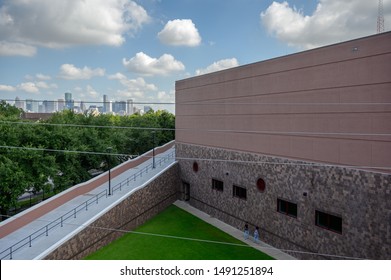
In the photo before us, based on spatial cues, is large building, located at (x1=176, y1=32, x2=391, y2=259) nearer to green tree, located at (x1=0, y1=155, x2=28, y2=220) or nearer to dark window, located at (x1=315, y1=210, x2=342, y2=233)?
dark window, located at (x1=315, y1=210, x2=342, y2=233)

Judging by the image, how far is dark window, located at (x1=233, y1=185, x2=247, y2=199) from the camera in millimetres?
20125

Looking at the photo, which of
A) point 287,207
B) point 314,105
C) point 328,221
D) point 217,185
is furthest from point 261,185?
point 314,105

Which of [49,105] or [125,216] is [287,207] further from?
[49,105]

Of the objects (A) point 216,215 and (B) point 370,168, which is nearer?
(B) point 370,168

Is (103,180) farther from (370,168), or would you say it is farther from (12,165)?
(370,168)

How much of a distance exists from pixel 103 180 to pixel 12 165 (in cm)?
733

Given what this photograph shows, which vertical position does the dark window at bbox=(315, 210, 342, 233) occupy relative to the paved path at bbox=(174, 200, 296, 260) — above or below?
above

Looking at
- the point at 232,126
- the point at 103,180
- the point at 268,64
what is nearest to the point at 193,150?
the point at 232,126

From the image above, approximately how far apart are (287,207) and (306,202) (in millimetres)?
1493

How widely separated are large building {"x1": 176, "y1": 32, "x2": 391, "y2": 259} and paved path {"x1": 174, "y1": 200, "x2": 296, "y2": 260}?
1.37 feet

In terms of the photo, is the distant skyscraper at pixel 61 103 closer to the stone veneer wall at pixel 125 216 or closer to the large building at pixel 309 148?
the stone veneer wall at pixel 125 216

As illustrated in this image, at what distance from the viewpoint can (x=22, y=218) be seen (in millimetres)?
18516

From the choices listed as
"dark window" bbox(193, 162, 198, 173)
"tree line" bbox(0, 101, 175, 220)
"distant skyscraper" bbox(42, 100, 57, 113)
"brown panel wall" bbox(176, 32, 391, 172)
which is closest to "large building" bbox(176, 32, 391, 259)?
"brown panel wall" bbox(176, 32, 391, 172)

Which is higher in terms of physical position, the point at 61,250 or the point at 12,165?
the point at 12,165
